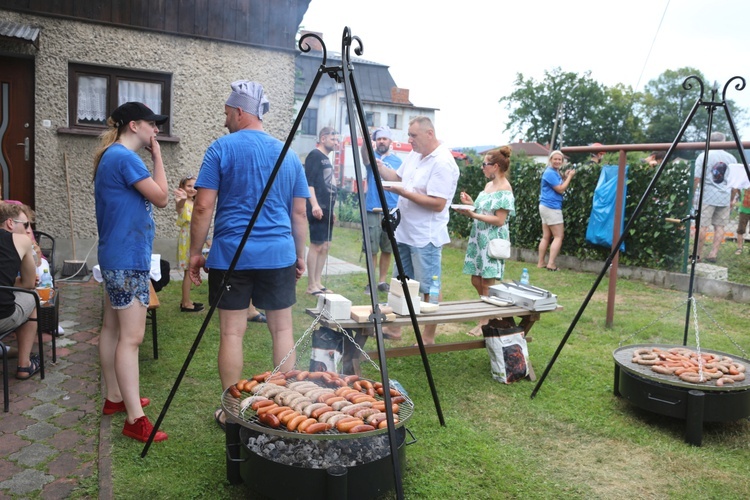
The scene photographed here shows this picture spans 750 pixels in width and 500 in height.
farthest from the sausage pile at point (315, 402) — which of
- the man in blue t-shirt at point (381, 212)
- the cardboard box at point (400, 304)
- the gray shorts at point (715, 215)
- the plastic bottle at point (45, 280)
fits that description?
the gray shorts at point (715, 215)

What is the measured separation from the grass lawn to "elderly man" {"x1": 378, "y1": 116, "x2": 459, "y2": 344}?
860 millimetres

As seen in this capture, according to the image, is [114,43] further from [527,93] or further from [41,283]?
[527,93]

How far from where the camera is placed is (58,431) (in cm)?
345

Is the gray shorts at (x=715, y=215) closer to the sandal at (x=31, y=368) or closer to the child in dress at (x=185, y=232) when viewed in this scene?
the child in dress at (x=185, y=232)

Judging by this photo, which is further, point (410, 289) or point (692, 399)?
point (410, 289)

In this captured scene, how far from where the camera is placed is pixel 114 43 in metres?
7.90

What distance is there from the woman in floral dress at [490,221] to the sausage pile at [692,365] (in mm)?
1690

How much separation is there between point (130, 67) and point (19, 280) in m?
4.74

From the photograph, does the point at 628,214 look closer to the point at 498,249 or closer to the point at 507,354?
the point at 498,249

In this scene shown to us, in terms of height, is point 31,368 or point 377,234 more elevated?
point 377,234

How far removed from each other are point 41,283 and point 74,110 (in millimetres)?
4107

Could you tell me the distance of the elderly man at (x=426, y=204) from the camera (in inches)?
191

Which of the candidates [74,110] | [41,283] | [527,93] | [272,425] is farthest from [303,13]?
[527,93]

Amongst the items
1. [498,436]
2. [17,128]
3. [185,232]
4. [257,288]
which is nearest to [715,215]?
[498,436]
